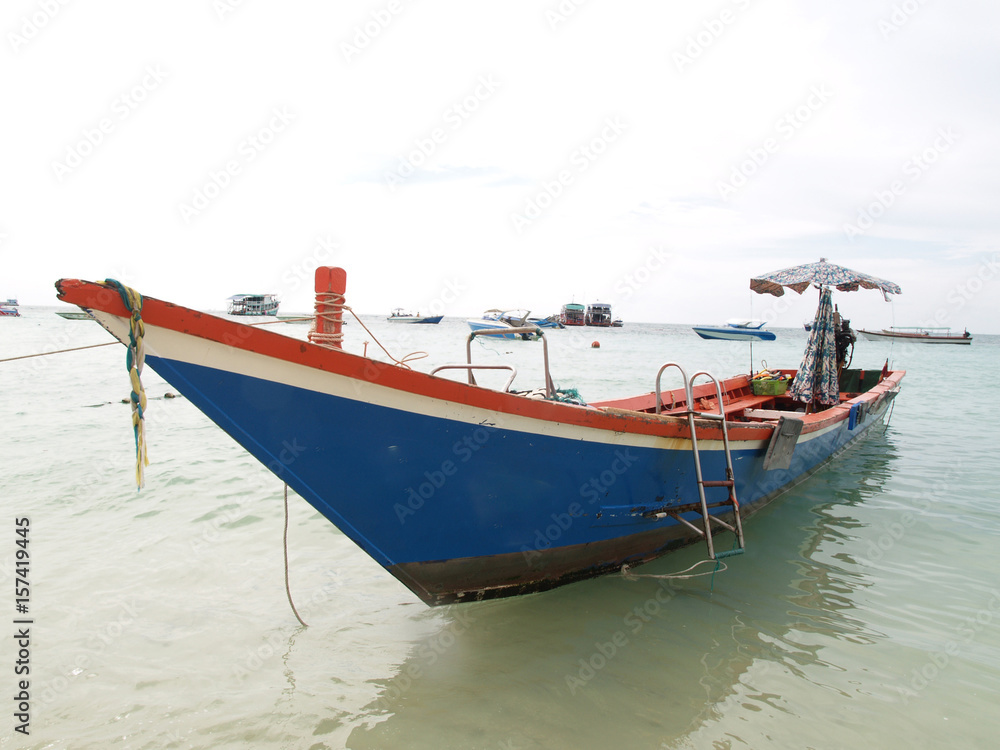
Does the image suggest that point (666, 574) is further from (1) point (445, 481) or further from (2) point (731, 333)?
(2) point (731, 333)

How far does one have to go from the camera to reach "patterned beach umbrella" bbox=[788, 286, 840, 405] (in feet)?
25.6

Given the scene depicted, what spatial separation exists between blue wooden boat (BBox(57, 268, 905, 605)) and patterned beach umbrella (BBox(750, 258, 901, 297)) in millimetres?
4070

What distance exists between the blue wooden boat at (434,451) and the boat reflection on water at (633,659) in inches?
12.2

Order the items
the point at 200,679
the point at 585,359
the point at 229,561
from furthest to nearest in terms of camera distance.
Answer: the point at 585,359 → the point at 229,561 → the point at 200,679

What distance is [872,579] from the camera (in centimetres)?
460

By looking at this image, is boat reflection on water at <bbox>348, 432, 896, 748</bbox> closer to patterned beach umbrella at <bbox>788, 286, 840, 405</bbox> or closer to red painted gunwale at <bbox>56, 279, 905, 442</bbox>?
red painted gunwale at <bbox>56, 279, 905, 442</bbox>

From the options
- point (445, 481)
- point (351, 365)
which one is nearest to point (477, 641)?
point (445, 481)

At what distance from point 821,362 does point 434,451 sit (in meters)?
7.01

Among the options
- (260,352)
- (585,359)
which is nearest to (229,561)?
(260,352)

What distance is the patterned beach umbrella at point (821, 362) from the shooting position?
7.82 m

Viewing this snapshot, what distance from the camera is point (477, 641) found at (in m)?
3.46

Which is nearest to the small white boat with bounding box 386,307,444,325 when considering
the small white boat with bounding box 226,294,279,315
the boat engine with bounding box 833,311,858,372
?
the small white boat with bounding box 226,294,279,315

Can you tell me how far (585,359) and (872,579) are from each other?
24914 millimetres

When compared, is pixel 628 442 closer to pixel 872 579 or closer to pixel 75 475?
pixel 872 579
